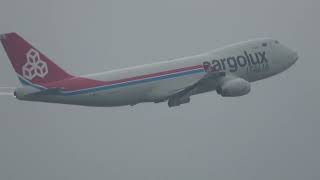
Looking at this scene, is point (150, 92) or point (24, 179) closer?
point (150, 92)

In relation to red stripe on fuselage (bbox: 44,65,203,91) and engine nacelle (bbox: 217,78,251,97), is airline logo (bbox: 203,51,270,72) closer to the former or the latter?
engine nacelle (bbox: 217,78,251,97)

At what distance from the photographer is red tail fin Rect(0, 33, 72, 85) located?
7431 centimetres

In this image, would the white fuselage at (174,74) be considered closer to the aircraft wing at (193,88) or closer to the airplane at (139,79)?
the airplane at (139,79)

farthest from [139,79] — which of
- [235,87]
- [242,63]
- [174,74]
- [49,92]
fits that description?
[242,63]

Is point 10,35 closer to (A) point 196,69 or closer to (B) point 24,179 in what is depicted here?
(A) point 196,69

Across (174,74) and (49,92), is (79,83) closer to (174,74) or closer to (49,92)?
(49,92)

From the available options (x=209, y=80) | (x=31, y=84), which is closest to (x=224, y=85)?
(x=209, y=80)

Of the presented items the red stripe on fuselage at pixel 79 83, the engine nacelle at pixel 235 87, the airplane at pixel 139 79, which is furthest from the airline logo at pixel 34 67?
the engine nacelle at pixel 235 87

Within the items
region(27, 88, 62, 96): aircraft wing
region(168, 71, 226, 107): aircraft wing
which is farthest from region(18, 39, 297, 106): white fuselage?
region(168, 71, 226, 107): aircraft wing

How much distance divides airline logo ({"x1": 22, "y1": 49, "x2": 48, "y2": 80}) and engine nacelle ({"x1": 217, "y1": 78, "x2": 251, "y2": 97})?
17037mm

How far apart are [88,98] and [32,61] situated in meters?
6.21

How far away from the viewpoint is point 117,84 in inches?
3017

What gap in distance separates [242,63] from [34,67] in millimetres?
21521

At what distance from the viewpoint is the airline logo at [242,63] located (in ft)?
268
